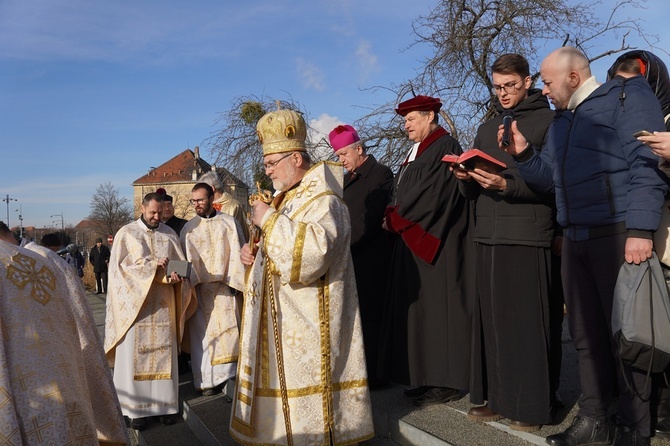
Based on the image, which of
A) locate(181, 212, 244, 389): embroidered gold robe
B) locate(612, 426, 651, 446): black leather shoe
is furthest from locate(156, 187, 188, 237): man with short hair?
locate(612, 426, 651, 446): black leather shoe

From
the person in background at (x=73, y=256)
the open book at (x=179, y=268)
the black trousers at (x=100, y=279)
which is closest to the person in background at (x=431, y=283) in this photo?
the open book at (x=179, y=268)

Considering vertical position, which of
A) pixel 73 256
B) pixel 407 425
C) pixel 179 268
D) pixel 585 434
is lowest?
pixel 407 425

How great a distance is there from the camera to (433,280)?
4230 millimetres

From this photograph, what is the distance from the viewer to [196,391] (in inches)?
241

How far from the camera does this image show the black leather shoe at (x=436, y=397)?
4.12m

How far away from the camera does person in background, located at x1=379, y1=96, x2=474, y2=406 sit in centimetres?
413

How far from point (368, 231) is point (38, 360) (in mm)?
2930

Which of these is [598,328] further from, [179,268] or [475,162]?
[179,268]

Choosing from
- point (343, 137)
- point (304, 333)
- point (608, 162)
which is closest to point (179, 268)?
point (343, 137)

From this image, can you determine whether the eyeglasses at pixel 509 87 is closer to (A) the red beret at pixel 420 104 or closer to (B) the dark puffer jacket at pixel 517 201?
(B) the dark puffer jacket at pixel 517 201

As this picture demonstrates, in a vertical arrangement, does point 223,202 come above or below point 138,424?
above

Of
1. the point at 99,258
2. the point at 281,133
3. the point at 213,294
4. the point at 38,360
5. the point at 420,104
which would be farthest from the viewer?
the point at 99,258

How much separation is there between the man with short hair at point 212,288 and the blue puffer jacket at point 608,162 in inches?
144

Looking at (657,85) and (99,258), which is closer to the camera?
(657,85)
